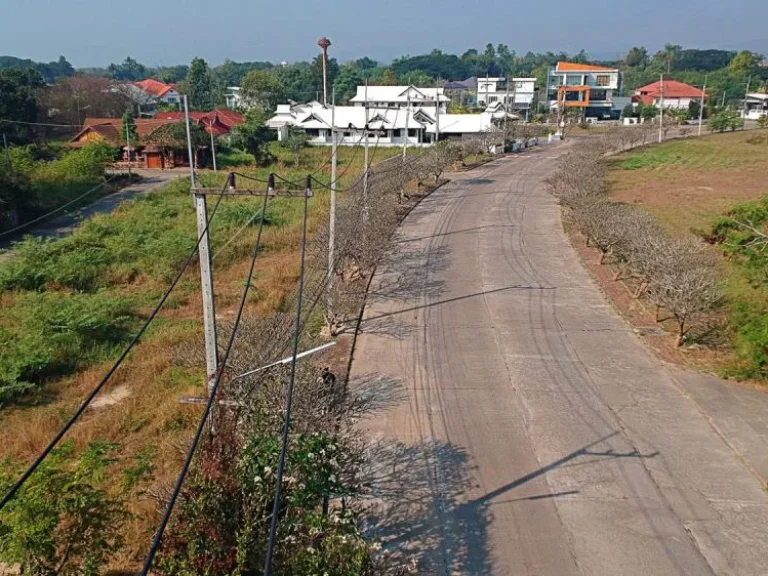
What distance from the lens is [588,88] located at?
82688mm

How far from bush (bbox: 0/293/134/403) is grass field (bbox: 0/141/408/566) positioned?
0.03m

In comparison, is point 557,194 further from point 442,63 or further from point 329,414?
point 442,63

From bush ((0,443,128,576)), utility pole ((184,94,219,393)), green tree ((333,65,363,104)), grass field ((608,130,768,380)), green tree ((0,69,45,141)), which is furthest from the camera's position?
green tree ((333,65,363,104))

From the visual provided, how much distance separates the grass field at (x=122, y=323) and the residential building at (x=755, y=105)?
81561 mm

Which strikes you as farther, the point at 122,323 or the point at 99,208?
the point at 99,208

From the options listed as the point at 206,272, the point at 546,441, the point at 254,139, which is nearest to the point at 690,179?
the point at 254,139

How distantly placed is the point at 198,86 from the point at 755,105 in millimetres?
74931

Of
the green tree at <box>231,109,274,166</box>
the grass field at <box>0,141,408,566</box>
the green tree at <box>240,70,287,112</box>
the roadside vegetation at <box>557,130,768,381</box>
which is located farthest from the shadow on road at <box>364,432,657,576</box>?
the green tree at <box>240,70,287,112</box>

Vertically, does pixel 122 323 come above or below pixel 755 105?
below

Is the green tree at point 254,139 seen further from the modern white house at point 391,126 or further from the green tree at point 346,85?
the green tree at point 346,85

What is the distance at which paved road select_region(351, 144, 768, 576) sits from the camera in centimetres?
842

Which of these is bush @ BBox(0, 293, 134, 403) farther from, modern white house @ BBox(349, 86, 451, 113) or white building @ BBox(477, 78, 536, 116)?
white building @ BBox(477, 78, 536, 116)

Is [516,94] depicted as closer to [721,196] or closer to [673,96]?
[673,96]

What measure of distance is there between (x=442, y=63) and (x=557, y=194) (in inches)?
6597
